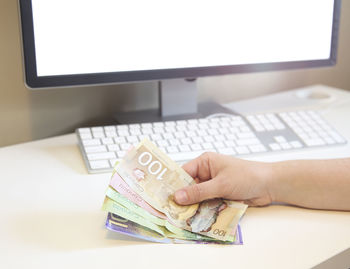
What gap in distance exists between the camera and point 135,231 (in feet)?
2.18

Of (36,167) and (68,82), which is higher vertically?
(68,82)

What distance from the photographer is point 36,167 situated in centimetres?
87

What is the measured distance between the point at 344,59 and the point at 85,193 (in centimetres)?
106

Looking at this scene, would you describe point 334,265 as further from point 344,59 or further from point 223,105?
point 344,59

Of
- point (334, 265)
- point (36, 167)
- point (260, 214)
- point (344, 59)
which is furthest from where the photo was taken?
point (344, 59)

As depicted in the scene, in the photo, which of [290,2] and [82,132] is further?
[290,2]

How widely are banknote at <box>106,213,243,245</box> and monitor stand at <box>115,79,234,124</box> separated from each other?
1.33ft

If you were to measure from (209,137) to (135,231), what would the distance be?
0.33 meters

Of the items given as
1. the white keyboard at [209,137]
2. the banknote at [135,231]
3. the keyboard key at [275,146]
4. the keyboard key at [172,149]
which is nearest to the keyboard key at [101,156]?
the white keyboard at [209,137]

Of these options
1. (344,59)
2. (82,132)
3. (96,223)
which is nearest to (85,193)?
(96,223)

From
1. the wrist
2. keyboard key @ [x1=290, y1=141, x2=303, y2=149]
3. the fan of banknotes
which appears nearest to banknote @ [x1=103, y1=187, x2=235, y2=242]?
the fan of banknotes

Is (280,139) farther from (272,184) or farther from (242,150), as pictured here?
(272,184)

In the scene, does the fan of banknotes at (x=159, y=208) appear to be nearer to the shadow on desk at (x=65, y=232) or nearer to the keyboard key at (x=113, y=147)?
the shadow on desk at (x=65, y=232)

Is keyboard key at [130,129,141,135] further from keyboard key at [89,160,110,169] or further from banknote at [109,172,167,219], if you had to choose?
banknote at [109,172,167,219]
